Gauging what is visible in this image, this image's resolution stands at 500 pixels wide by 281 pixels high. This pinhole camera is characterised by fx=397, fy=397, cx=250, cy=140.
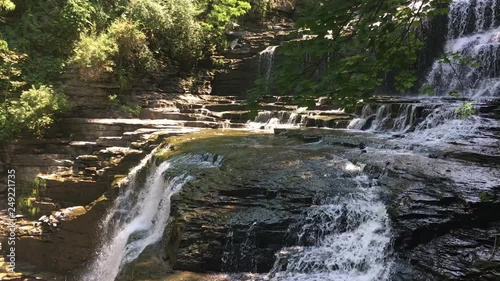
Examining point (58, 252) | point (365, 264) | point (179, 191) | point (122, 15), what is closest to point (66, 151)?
point (58, 252)

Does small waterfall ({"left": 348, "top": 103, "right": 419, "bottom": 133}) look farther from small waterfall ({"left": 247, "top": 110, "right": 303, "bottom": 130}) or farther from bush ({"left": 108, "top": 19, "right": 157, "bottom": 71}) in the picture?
bush ({"left": 108, "top": 19, "right": 157, "bottom": 71})

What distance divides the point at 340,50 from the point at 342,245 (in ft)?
9.90

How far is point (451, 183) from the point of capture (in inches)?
209

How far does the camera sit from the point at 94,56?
1320 cm

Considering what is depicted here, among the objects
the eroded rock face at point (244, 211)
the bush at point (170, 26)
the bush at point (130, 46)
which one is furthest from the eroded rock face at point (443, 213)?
the bush at point (170, 26)

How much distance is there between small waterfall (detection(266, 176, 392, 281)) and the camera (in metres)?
4.54

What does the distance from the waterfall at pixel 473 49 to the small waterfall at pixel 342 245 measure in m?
7.80

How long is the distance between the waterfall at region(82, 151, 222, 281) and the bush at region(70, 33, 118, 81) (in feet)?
17.3

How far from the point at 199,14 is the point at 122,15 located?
3.38m

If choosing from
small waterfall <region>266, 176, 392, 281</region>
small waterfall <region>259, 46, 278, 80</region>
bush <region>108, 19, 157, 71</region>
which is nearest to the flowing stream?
small waterfall <region>266, 176, 392, 281</region>

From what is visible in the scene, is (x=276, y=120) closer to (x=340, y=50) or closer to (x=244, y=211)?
(x=244, y=211)

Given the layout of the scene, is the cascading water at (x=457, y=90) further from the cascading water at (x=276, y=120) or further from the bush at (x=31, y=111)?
the bush at (x=31, y=111)

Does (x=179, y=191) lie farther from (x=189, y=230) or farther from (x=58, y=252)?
(x=58, y=252)

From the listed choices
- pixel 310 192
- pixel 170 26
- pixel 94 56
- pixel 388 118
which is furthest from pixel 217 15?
pixel 310 192
